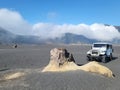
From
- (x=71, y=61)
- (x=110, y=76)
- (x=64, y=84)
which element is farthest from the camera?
(x=71, y=61)

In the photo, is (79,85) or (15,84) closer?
(15,84)

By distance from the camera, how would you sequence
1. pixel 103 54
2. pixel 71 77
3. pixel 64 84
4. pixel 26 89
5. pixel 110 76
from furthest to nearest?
1. pixel 103 54
2. pixel 110 76
3. pixel 71 77
4. pixel 64 84
5. pixel 26 89

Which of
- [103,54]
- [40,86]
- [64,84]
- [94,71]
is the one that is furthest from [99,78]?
[103,54]

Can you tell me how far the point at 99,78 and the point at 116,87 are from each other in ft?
7.91

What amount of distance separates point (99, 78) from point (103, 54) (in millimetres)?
21634

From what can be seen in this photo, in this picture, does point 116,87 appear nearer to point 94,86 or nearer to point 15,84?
point 94,86

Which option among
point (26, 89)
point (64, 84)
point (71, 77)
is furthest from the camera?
point (71, 77)

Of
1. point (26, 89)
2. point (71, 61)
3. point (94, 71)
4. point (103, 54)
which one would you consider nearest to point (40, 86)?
point (26, 89)

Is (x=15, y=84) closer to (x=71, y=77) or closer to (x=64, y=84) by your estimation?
(x=64, y=84)

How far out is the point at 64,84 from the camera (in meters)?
19.4

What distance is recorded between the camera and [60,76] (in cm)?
2158

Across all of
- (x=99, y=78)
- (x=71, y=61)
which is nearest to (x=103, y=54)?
(x=71, y=61)

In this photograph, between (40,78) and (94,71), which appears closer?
(40,78)

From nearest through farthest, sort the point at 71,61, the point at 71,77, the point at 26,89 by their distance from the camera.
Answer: the point at 26,89
the point at 71,77
the point at 71,61
